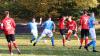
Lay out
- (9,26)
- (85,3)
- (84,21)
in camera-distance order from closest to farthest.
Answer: (9,26)
(84,21)
(85,3)

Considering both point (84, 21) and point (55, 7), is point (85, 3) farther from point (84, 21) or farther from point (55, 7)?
point (84, 21)

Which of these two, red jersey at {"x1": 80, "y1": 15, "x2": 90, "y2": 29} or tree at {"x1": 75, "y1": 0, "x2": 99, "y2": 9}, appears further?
tree at {"x1": 75, "y1": 0, "x2": 99, "y2": 9}

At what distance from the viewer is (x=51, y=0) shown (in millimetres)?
59938

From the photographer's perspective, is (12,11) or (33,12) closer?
(33,12)

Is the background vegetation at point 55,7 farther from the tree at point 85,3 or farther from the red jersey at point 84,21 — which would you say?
the red jersey at point 84,21

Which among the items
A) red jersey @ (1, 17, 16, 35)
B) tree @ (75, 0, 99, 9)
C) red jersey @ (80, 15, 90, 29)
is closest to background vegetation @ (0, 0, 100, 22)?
tree @ (75, 0, 99, 9)

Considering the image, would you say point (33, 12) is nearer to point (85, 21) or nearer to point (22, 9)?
point (22, 9)

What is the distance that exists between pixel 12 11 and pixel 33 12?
22.9ft

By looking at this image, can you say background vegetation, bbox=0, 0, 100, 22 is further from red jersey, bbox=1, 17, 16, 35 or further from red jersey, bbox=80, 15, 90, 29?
red jersey, bbox=1, 17, 16, 35

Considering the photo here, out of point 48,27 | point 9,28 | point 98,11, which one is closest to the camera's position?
point 9,28

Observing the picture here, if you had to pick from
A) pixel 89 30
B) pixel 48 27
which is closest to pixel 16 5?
pixel 48 27

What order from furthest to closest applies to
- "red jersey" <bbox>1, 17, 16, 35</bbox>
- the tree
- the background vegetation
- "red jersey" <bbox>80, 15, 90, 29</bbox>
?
the background vegetation
the tree
"red jersey" <bbox>80, 15, 90, 29</bbox>
"red jersey" <bbox>1, 17, 16, 35</bbox>

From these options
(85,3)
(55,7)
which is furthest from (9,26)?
(55,7)

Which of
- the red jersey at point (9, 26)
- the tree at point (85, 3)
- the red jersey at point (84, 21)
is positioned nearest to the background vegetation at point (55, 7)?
the tree at point (85, 3)
